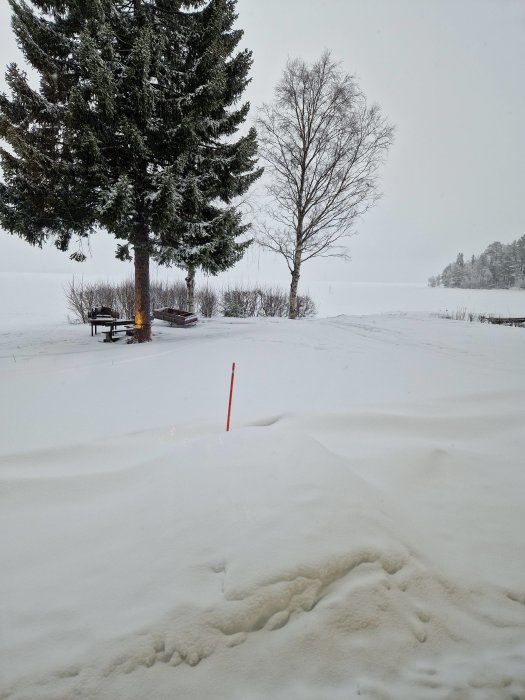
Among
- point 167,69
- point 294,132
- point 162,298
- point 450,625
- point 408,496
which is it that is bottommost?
point 450,625

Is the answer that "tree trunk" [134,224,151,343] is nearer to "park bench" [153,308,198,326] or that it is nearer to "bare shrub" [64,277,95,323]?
"park bench" [153,308,198,326]

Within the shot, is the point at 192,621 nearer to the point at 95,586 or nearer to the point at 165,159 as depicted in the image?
the point at 95,586

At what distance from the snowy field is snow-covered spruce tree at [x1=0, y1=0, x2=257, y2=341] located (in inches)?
203

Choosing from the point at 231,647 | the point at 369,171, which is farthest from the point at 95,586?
the point at 369,171

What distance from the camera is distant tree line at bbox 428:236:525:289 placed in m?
50.0

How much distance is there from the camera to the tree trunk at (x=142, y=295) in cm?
803

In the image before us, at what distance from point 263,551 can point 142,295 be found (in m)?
7.73

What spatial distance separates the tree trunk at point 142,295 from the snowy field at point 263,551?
14.9ft

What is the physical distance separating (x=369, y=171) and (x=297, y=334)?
312 inches

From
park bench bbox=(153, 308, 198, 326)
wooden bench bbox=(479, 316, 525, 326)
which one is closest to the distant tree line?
wooden bench bbox=(479, 316, 525, 326)

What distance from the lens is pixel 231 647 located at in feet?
4.33

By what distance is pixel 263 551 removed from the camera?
164cm

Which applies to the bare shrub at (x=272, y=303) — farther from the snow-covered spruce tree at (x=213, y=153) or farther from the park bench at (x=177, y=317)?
the snow-covered spruce tree at (x=213, y=153)

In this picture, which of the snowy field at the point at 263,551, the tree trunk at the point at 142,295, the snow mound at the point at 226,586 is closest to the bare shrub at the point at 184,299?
the tree trunk at the point at 142,295
